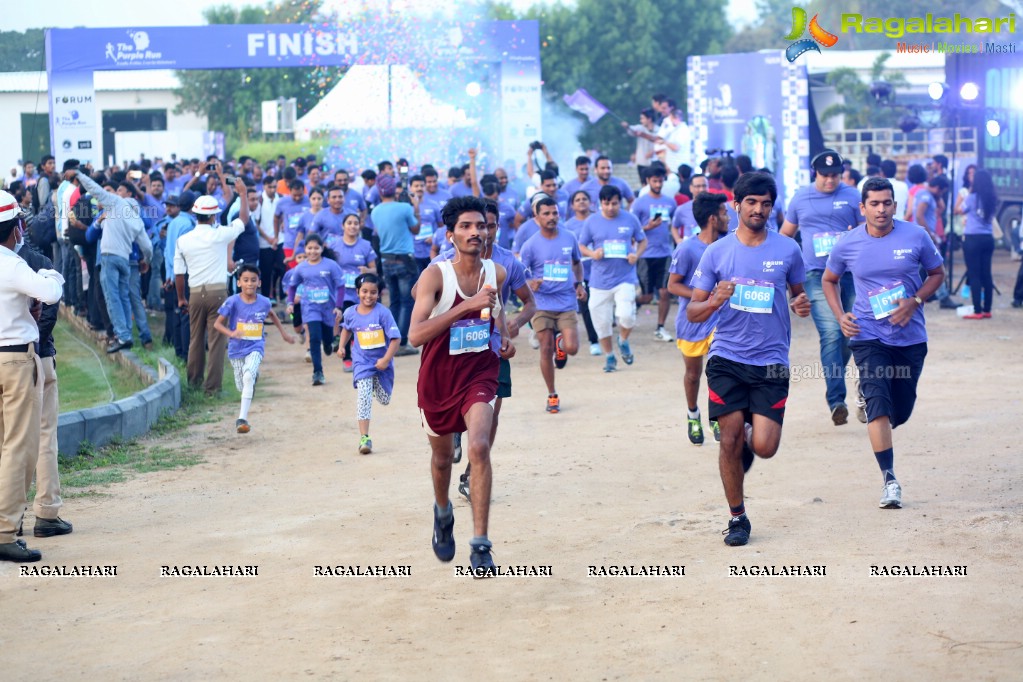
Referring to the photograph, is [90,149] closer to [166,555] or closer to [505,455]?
[505,455]

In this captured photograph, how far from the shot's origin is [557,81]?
60.4 m

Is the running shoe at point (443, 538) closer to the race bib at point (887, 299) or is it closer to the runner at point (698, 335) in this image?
the race bib at point (887, 299)

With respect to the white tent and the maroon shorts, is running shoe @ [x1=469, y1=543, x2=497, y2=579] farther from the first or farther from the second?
the white tent

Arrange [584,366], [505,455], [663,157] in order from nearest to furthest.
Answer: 1. [505,455]
2. [584,366]
3. [663,157]

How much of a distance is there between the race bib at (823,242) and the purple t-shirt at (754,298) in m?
3.56

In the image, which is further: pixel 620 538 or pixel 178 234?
pixel 178 234

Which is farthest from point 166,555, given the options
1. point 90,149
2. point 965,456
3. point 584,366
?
point 90,149

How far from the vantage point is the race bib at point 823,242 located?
11227 mm

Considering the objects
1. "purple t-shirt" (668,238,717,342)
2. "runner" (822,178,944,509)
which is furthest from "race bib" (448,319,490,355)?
"purple t-shirt" (668,238,717,342)

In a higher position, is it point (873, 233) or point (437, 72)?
point (437, 72)

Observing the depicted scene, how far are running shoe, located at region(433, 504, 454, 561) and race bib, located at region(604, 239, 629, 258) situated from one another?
296 inches

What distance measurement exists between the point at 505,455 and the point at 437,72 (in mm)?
23563

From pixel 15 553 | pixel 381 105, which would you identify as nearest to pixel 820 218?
pixel 15 553

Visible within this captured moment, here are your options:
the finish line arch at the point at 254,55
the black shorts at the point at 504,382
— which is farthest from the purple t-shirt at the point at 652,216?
the finish line arch at the point at 254,55
